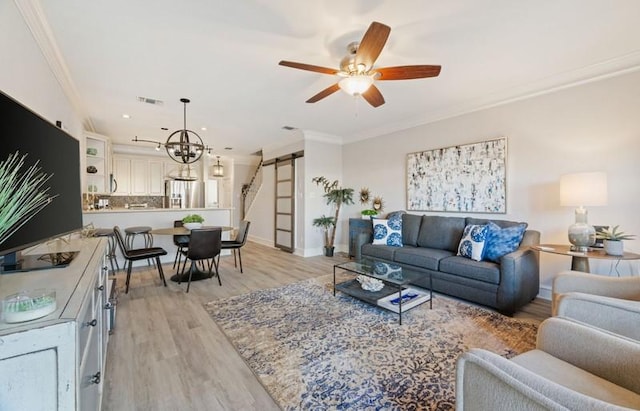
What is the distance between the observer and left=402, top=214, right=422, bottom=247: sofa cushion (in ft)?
14.2

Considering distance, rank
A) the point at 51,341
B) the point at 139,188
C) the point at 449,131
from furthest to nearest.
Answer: the point at 139,188
the point at 449,131
the point at 51,341

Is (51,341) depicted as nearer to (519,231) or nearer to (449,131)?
(519,231)

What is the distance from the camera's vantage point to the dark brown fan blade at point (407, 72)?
7.59ft

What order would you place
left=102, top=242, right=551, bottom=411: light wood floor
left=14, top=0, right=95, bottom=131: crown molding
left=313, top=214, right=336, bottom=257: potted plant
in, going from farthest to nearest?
1. left=313, top=214, right=336, bottom=257: potted plant
2. left=14, top=0, right=95, bottom=131: crown molding
3. left=102, top=242, right=551, bottom=411: light wood floor

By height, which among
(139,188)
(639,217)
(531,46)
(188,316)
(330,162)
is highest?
(531,46)

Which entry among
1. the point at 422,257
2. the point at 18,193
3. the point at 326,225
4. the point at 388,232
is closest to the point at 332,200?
the point at 326,225

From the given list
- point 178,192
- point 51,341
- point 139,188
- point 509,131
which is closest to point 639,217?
point 509,131

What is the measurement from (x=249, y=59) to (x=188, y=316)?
272cm

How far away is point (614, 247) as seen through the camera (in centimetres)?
239

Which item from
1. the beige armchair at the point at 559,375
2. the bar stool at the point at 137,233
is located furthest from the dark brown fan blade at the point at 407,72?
the bar stool at the point at 137,233

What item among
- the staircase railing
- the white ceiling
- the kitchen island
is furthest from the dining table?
the staircase railing

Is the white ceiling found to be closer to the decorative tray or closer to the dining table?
the dining table

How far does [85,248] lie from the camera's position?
1.94 metres

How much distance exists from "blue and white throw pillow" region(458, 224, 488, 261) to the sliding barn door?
3.65m
